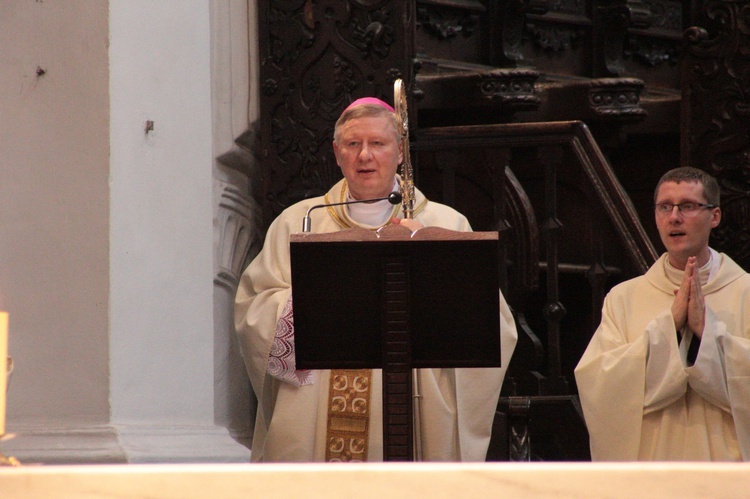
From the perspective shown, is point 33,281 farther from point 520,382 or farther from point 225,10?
point 520,382

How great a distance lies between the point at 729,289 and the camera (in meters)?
4.60

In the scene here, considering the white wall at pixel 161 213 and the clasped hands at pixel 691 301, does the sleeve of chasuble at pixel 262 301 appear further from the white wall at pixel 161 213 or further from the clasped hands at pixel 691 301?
the clasped hands at pixel 691 301

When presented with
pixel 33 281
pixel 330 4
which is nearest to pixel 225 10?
pixel 330 4

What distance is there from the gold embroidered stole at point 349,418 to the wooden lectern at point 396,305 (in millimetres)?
1059

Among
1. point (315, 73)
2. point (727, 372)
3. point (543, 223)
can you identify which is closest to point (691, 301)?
point (727, 372)

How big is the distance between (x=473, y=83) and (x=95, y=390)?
386 cm

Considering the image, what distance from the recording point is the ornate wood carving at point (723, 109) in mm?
6066

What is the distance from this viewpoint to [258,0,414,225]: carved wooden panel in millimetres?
5680

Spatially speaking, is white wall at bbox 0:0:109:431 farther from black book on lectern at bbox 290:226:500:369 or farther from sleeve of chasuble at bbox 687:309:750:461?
sleeve of chasuble at bbox 687:309:750:461

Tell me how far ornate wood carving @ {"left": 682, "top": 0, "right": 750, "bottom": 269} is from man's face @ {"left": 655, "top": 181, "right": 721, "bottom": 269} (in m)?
1.55

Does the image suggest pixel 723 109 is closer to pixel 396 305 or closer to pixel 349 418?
pixel 349 418

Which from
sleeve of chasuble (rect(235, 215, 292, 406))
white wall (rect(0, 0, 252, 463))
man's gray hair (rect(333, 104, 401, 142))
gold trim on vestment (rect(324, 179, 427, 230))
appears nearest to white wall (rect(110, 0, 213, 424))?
white wall (rect(0, 0, 252, 463))

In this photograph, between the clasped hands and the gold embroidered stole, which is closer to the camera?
the clasped hands

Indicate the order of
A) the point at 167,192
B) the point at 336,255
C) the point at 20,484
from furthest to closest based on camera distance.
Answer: the point at 167,192, the point at 336,255, the point at 20,484
